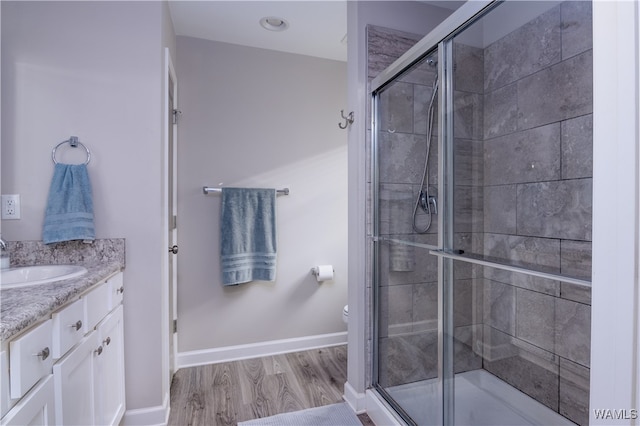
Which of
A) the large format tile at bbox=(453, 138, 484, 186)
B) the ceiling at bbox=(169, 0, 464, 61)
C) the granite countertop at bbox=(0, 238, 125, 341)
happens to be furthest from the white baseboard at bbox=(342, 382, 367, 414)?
the ceiling at bbox=(169, 0, 464, 61)

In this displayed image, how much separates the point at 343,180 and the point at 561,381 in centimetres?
192

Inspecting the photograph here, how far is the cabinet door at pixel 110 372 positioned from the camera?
130cm

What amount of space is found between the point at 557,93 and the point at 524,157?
365 millimetres

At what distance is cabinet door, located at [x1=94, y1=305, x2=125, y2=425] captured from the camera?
130cm

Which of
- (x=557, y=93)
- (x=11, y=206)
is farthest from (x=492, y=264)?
(x=11, y=206)

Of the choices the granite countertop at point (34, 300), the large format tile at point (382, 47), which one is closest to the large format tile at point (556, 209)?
the large format tile at point (382, 47)

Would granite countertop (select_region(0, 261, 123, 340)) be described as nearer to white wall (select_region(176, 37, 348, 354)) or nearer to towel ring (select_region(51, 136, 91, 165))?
towel ring (select_region(51, 136, 91, 165))

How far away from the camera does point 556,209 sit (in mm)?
1697

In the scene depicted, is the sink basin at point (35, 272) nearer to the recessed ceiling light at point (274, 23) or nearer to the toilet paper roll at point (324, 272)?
the toilet paper roll at point (324, 272)

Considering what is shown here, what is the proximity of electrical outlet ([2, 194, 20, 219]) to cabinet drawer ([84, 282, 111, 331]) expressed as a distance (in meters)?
0.60

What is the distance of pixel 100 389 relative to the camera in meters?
1.30

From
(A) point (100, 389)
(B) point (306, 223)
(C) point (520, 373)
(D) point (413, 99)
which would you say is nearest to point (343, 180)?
(B) point (306, 223)

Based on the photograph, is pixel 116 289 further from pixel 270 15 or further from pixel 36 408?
pixel 270 15

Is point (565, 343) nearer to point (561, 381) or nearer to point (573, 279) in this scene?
point (561, 381)
